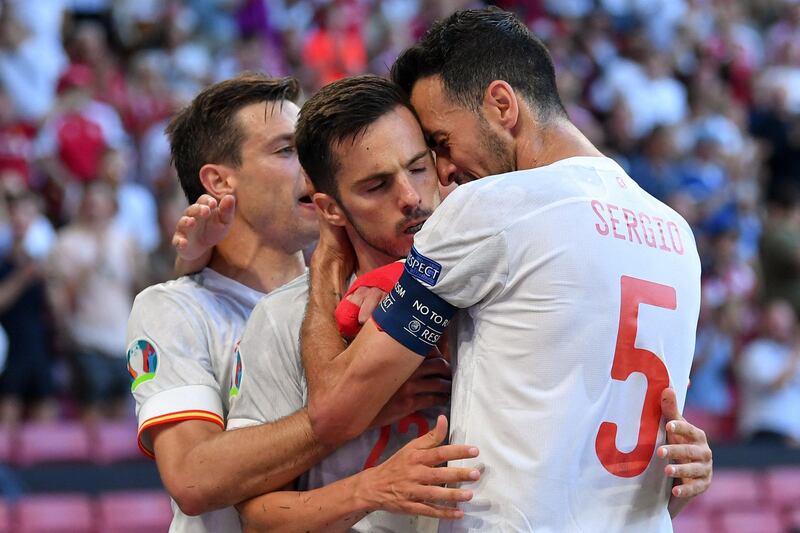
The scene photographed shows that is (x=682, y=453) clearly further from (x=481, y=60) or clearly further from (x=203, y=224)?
(x=203, y=224)

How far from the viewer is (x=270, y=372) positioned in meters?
3.15

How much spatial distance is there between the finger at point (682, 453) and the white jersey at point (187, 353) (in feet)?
4.20

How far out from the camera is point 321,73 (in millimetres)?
11734

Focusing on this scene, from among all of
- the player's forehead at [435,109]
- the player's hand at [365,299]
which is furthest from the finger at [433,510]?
the player's forehead at [435,109]

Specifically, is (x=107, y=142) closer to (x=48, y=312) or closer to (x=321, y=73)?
(x=48, y=312)

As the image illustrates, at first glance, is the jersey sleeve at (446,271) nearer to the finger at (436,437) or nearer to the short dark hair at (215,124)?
the finger at (436,437)

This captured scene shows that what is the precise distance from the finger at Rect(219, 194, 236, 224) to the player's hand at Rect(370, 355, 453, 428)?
772 mm

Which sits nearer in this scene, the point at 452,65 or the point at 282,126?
the point at 452,65

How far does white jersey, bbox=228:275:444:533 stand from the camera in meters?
3.12

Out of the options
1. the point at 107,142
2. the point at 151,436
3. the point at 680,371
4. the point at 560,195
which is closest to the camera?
the point at 560,195

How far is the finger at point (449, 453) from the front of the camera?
8.98ft

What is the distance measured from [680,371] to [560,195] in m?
0.59

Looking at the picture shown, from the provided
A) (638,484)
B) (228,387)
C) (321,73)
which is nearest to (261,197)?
(228,387)

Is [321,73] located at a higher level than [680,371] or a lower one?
higher
